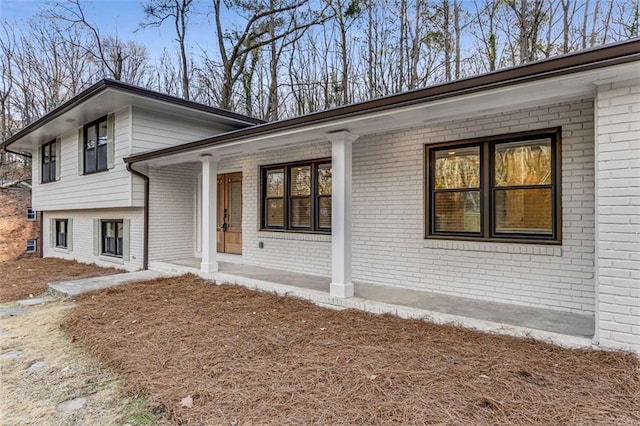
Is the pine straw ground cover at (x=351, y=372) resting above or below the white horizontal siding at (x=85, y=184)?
below

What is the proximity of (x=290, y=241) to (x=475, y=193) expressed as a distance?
137 inches

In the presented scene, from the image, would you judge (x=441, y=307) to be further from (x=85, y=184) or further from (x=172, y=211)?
(x=85, y=184)

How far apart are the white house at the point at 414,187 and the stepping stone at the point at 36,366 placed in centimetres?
317

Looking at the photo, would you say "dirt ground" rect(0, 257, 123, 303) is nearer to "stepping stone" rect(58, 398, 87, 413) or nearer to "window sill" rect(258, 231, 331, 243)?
"window sill" rect(258, 231, 331, 243)

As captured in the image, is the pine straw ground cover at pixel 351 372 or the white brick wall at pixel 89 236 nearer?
the pine straw ground cover at pixel 351 372

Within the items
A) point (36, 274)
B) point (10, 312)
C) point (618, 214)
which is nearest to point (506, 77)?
point (618, 214)

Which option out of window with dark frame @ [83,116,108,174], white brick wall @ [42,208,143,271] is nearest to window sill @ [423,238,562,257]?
white brick wall @ [42,208,143,271]

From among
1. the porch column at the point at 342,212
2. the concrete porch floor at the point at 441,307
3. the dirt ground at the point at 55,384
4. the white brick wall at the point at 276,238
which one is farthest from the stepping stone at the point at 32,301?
the porch column at the point at 342,212

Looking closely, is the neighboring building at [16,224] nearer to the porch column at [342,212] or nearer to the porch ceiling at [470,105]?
the porch ceiling at [470,105]

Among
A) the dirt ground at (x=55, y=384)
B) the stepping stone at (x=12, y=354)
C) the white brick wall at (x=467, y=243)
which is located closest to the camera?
the dirt ground at (x=55, y=384)

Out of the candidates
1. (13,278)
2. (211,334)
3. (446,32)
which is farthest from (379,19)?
(13,278)

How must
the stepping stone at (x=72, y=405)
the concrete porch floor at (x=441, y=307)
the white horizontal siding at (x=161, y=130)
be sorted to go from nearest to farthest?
1. the stepping stone at (x=72, y=405)
2. the concrete porch floor at (x=441, y=307)
3. the white horizontal siding at (x=161, y=130)

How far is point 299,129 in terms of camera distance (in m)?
4.85

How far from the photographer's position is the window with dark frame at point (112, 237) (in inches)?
359
